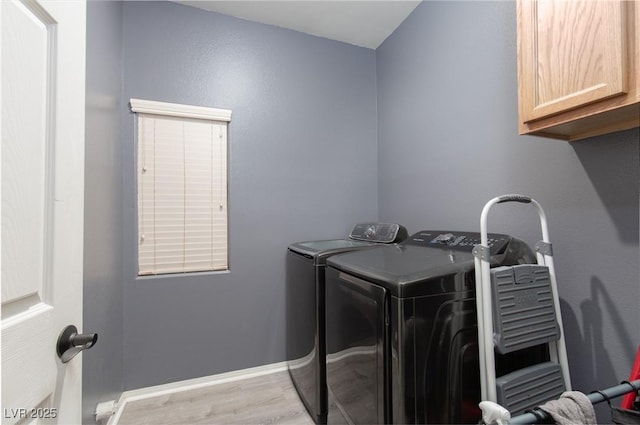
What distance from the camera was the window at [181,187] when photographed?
6.23 feet

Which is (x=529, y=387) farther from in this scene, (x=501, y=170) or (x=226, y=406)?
(x=226, y=406)

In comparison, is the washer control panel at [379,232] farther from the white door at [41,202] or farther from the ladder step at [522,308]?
the white door at [41,202]

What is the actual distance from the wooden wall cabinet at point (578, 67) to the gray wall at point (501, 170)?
206mm

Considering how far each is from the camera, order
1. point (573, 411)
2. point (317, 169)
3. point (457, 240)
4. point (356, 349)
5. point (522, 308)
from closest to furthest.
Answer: point (573, 411), point (522, 308), point (356, 349), point (457, 240), point (317, 169)

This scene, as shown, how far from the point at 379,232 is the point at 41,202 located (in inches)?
70.5

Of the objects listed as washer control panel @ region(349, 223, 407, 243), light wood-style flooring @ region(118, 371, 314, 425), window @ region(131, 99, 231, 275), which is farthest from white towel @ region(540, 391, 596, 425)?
window @ region(131, 99, 231, 275)

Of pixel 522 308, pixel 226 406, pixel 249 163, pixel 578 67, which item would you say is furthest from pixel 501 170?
pixel 226 406

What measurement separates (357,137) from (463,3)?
116 centimetres

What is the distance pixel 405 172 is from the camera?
218 cm

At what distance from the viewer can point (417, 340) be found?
0.90m

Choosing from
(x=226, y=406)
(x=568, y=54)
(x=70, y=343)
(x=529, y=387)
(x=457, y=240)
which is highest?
(x=568, y=54)

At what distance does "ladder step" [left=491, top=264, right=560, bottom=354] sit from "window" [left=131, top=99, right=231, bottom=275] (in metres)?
1.78

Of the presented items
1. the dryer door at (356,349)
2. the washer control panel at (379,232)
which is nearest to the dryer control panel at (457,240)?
the washer control panel at (379,232)

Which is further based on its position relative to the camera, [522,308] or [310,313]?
[310,313]
